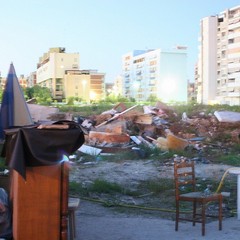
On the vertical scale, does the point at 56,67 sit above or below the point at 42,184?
above

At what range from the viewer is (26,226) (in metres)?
5.76

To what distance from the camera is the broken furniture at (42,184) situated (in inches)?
223

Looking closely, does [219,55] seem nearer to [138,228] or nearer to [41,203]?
[138,228]

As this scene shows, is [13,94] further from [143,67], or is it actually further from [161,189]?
[143,67]

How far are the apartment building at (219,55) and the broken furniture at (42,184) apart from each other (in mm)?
108724

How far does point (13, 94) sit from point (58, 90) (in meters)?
148

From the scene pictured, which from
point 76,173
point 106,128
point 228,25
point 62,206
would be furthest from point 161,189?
point 228,25

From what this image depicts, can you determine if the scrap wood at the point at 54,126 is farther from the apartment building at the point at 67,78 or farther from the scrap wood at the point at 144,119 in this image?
the apartment building at the point at 67,78

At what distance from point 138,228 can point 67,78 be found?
141 metres

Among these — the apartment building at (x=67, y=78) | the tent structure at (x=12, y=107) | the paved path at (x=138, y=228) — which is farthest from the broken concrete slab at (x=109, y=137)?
the apartment building at (x=67, y=78)

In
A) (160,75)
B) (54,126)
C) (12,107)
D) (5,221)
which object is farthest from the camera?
(160,75)

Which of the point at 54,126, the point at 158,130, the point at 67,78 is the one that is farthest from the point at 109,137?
the point at 67,78

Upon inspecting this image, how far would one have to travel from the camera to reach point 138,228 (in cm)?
827

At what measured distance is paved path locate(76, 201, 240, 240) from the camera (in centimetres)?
760
